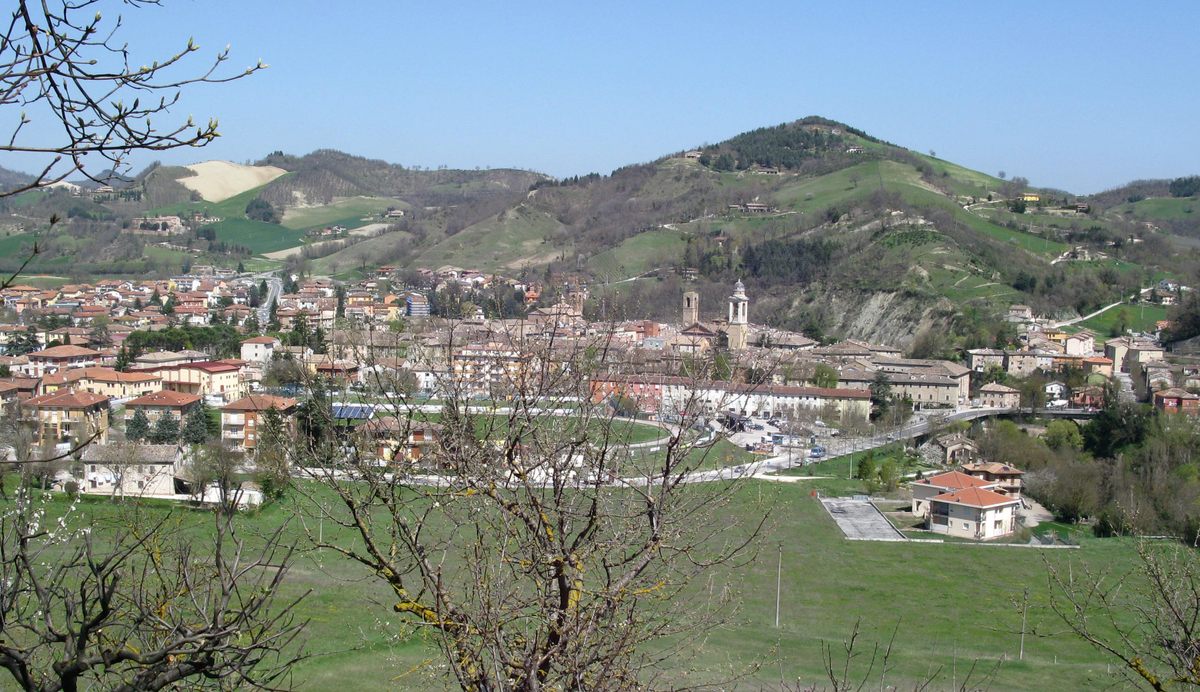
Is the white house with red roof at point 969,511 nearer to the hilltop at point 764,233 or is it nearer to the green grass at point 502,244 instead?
the hilltop at point 764,233

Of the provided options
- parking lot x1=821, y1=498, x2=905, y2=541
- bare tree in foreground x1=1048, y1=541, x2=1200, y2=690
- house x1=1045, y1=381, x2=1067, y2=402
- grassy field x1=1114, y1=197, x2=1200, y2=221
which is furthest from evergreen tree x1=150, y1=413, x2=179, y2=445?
grassy field x1=1114, y1=197, x2=1200, y2=221

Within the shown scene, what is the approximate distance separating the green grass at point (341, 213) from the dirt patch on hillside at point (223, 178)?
7634mm

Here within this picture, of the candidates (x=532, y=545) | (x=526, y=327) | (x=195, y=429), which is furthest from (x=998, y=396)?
(x=532, y=545)

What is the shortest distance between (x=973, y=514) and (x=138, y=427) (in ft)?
55.4

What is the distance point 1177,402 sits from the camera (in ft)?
87.5

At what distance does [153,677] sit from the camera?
1.98 metres

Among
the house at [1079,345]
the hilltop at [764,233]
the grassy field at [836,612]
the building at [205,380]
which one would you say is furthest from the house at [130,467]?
the house at [1079,345]

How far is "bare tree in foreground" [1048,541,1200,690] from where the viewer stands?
4.01 meters

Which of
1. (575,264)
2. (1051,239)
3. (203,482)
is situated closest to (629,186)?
(575,264)

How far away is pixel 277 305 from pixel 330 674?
120 ft

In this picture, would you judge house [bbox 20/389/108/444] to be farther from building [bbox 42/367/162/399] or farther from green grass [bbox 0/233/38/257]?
green grass [bbox 0/233/38/257]

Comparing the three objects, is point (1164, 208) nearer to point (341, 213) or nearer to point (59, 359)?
point (341, 213)

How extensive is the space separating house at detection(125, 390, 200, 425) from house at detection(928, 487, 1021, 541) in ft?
52.5

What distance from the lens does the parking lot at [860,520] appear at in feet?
56.8
